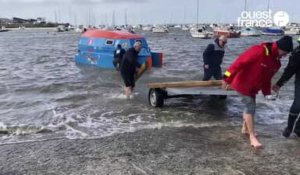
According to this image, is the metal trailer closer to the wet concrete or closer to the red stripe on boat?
the wet concrete

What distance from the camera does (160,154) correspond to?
22.4 ft

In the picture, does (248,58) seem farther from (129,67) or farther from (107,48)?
(107,48)

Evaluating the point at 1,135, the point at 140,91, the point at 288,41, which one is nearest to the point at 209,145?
the point at 288,41

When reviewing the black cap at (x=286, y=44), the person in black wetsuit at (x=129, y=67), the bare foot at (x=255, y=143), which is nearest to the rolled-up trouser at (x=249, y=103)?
the bare foot at (x=255, y=143)

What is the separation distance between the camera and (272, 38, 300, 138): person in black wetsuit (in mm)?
7258

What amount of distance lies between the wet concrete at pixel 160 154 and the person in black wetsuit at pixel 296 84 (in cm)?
19

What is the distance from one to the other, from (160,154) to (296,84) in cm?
260

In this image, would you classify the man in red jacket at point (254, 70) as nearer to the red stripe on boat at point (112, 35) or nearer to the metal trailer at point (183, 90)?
the metal trailer at point (183, 90)

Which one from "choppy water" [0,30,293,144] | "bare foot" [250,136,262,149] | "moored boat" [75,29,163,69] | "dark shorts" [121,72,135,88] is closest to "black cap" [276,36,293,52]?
"bare foot" [250,136,262,149]

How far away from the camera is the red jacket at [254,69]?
6.80 metres

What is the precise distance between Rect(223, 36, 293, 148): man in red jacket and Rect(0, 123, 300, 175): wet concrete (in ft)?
1.70

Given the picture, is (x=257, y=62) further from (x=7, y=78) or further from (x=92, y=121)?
(x=7, y=78)

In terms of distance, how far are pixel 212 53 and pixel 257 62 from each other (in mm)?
4896

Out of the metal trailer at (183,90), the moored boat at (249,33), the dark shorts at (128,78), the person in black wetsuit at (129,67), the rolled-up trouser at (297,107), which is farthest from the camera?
the moored boat at (249,33)
